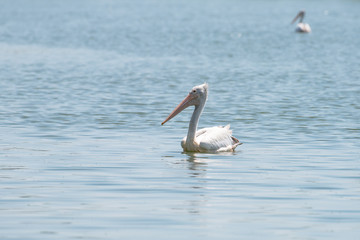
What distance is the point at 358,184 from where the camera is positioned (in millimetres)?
10234

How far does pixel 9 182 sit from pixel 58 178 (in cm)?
62

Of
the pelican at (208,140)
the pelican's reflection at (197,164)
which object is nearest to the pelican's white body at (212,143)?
the pelican at (208,140)

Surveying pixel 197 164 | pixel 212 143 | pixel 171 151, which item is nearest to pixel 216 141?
pixel 212 143

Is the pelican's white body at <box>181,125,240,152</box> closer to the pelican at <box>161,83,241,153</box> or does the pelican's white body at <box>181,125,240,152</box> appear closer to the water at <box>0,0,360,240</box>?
the pelican at <box>161,83,241,153</box>

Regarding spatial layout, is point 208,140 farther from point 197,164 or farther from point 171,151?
point 197,164

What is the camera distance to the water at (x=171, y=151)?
26.9 ft

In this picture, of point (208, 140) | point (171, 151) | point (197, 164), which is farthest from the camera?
point (171, 151)

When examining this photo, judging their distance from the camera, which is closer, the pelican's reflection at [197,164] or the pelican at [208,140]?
the pelican's reflection at [197,164]

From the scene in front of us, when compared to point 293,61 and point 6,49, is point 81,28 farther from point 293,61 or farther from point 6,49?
point 293,61

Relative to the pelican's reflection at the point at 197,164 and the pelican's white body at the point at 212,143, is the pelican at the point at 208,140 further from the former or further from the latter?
the pelican's reflection at the point at 197,164

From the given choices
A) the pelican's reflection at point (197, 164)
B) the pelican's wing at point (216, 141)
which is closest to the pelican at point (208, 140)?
the pelican's wing at point (216, 141)

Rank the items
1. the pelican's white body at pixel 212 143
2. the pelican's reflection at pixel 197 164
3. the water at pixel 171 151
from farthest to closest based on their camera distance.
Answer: the pelican's white body at pixel 212 143 → the pelican's reflection at pixel 197 164 → the water at pixel 171 151

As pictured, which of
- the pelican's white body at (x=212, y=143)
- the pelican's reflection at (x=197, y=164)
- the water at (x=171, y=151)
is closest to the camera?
the water at (x=171, y=151)

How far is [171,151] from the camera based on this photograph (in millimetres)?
12844
